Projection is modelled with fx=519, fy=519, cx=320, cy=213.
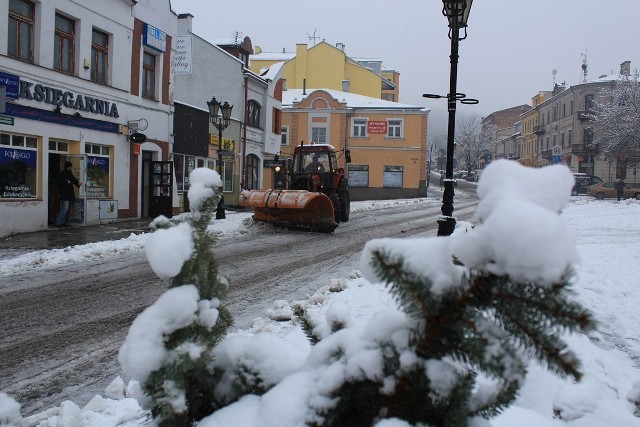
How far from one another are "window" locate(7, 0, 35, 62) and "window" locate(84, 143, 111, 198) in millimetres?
3207

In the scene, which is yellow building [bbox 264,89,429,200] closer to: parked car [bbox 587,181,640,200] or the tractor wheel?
parked car [bbox 587,181,640,200]

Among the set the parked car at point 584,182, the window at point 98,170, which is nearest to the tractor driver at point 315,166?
the window at point 98,170

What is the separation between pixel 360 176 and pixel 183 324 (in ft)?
137

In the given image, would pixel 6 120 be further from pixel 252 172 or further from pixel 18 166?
pixel 252 172

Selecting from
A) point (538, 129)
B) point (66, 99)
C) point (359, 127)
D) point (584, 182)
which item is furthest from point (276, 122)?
point (538, 129)

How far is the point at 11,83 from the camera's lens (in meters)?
12.8

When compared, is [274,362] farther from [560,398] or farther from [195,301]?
[560,398]

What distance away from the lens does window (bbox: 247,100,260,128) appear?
2952 centimetres

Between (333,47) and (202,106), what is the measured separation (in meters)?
32.9

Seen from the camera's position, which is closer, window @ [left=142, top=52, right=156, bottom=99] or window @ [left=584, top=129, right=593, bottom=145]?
window @ [left=142, top=52, right=156, bottom=99]

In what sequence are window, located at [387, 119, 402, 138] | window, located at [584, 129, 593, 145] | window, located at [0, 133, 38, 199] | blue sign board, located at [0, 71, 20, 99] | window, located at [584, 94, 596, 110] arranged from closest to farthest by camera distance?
1. blue sign board, located at [0, 71, 20, 99]
2. window, located at [0, 133, 38, 199]
3. window, located at [387, 119, 402, 138]
4. window, located at [584, 94, 596, 110]
5. window, located at [584, 129, 593, 145]

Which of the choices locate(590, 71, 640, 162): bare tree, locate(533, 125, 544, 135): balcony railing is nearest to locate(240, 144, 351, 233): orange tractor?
locate(590, 71, 640, 162): bare tree

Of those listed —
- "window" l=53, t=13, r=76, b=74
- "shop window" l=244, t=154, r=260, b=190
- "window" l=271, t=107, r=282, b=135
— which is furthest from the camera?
"window" l=271, t=107, r=282, b=135

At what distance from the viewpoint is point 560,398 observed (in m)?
1.97
